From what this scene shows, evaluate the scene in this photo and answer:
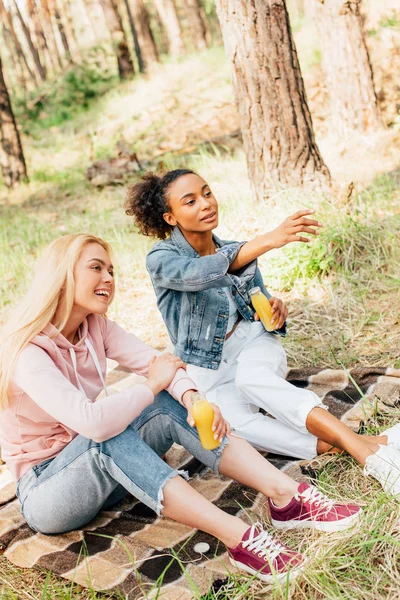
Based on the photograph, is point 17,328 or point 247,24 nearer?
point 17,328

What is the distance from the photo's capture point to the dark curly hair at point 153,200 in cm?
306

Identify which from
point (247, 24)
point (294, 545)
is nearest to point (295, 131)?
point (247, 24)

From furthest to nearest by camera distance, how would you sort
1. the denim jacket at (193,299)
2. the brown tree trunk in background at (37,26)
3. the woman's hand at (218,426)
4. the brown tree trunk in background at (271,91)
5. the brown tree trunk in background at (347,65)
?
the brown tree trunk in background at (37,26) < the brown tree trunk in background at (347,65) < the brown tree trunk in background at (271,91) < the denim jacket at (193,299) < the woman's hand at (218,426)

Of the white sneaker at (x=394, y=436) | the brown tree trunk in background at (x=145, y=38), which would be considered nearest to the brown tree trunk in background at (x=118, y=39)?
the brown tree trunk in background at (x=145, y=38)

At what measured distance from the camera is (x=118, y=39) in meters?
14.8

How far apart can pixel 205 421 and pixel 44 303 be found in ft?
2.56

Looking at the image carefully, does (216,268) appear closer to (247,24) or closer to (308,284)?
(308,284)

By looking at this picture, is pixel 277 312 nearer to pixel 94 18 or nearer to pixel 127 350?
pixel 127 350

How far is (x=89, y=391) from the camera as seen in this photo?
2.62 meters

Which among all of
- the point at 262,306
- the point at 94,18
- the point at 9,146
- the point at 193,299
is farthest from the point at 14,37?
the point at 262,306

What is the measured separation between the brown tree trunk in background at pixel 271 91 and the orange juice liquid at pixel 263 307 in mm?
2206

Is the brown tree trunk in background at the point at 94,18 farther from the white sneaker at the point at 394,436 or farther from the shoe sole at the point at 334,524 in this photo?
the shoe sole at the point at 334,524

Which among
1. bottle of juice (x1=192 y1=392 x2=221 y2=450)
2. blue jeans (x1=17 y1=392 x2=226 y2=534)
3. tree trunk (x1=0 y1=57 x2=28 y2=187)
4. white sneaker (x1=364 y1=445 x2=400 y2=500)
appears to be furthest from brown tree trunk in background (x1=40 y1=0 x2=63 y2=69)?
white sneaker (x1=364 y1=445 x2=400 y2=500)

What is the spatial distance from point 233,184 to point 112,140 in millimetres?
4842
